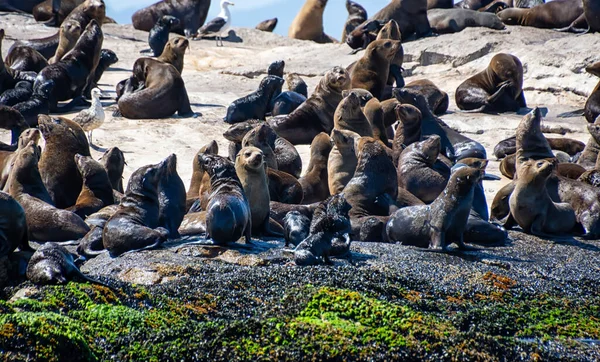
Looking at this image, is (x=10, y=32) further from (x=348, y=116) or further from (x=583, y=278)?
(x=583, y=278)

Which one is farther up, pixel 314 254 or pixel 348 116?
pixel 314 254

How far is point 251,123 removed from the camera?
15078 millimetres

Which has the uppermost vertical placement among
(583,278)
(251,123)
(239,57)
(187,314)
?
(187,314)

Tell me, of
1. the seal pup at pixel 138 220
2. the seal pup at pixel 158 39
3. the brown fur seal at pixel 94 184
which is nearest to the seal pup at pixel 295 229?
the seal pup at pixel 138 220

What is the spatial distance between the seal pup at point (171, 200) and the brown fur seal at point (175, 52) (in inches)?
331

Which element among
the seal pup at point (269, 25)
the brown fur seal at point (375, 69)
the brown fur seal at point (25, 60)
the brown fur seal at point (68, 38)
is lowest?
the seal pup at point (269, 25)

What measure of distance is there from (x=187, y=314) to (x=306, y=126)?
921 centimetres

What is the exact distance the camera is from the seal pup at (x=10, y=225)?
8.18m

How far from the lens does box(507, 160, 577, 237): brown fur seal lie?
1066 centimetres

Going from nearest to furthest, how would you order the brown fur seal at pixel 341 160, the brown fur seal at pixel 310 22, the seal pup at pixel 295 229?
the seal pup at pixel 295 229 → the brown fur seal at pixel 341 160 → the brown fur seal at pixel 310 22

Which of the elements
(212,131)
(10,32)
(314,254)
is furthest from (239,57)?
(314,254)

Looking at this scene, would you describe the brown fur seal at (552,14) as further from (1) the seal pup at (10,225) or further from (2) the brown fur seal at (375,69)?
(1) the seal pup at (10,225)

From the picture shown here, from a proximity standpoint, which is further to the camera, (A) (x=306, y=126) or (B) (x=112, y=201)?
(A) (x=306, y=126)

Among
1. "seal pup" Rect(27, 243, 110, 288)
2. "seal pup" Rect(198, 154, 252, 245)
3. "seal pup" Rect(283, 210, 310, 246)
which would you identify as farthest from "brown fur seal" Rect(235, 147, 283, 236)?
"seal pup" Rect(27, 243, 110, 288)
